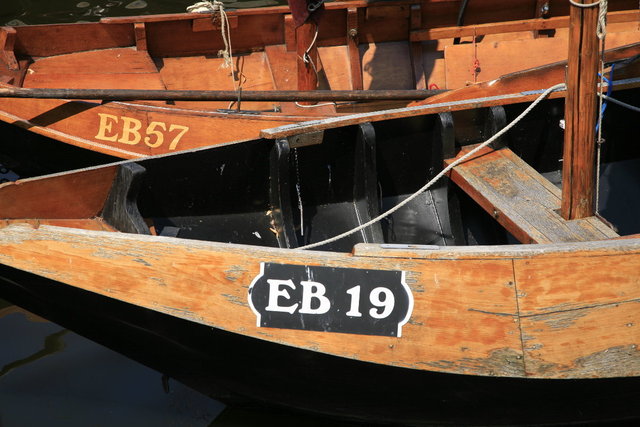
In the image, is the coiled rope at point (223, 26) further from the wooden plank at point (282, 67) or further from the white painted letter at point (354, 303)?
the white painted letter at point (354, 303)

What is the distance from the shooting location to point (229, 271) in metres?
3.49

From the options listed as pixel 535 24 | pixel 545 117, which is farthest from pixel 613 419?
pixel 535 24

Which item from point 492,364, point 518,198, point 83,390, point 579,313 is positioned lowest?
point 83,390

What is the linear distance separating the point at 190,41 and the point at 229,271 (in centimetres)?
420

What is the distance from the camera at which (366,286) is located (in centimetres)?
349

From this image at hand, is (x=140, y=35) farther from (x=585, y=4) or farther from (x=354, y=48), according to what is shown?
(x=585, y=4)

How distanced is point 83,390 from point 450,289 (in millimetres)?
2419

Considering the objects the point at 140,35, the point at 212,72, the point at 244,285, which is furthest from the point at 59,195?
the point at 212,72

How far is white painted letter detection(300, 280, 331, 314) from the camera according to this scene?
3.51m

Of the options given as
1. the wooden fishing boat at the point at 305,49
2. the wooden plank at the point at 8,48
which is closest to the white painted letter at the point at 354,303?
the wooden fishing boat at the point at 305,49

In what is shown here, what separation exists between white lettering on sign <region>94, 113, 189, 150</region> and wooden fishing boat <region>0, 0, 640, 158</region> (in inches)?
13.7

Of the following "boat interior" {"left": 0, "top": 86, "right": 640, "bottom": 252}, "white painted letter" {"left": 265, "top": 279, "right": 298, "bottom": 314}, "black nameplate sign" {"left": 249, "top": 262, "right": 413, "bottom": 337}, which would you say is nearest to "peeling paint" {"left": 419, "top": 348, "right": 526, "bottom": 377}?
"black nameplate sign" {"left": 249, "top": 262, "right": 413, "bottom": 337}

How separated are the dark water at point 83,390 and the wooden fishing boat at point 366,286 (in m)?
0.63

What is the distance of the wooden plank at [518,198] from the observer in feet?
13.3
